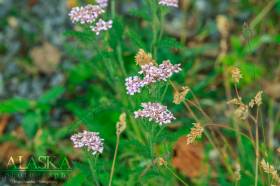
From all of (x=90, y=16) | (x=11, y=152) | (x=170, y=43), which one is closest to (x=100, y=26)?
(x=90, y=16)

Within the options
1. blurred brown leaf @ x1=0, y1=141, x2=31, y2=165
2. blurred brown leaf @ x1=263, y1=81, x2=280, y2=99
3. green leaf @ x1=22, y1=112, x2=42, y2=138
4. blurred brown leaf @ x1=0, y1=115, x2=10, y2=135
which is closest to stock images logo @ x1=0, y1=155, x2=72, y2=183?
blurred brown leaf @ x1=0, y1=141, x2=31, y2=165

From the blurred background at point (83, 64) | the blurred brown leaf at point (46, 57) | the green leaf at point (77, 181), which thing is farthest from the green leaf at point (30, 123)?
the green leaf at point (77, 181)

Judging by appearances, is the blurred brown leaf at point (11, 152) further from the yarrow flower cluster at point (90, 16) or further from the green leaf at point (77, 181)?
the yarrow flower cluster at point (90, 16)

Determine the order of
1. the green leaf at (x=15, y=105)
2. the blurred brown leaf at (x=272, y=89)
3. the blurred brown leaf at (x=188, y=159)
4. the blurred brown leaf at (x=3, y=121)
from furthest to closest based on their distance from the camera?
the blurred brown leaf at (x=272, y=89) → the blurred brown leaf at (x=3, y=121) → the green leaf at (x=15, y=105) → the blurred brown leaf at (x=188, y=159)

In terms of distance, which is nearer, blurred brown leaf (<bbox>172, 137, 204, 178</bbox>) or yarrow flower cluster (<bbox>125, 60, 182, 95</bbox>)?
yarrow flower cluster (<bbox>125, 60, 182, 95</bbox>)

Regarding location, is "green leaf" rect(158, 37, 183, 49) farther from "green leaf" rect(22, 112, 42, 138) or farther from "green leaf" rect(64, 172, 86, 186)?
"green leaf" rect(22, 112, 42, 138)

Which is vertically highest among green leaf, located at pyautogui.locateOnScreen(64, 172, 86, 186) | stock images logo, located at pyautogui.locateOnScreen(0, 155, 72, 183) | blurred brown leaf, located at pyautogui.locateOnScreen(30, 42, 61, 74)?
blurred brown leaf, located at pyautogui.locateOnScreen(30, 42, 61, 74)
